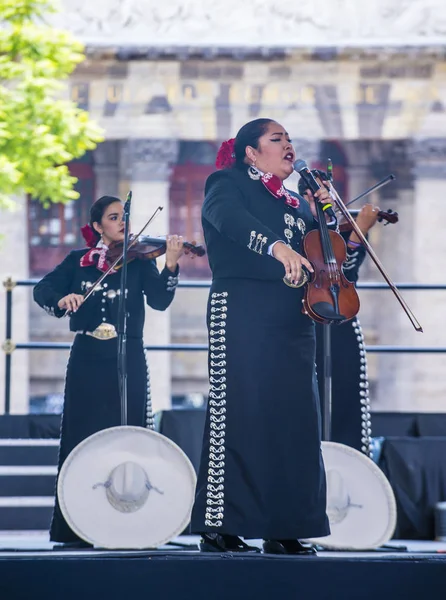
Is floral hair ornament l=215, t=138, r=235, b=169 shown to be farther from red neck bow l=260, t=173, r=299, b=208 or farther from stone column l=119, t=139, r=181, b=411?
stone column l=119, t=139, r=181, b=411

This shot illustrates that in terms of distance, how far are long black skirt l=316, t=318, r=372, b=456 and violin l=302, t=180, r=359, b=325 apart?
1222mm

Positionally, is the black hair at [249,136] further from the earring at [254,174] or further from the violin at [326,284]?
the violin at [326,284]

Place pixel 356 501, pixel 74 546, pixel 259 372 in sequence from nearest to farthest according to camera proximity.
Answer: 1. pixel 259 372
2. pixel 356 501
3. pixel 74 546

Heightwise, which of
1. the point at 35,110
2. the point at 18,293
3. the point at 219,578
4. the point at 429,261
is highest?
the point at 35,110

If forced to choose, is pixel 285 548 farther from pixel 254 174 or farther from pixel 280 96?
pixel 280 96

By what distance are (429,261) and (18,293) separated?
6.46 meters

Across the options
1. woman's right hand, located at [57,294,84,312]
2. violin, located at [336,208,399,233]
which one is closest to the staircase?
woman's right hand, located at [57,294,84,312]

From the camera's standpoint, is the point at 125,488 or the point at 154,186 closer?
the point at 125,488

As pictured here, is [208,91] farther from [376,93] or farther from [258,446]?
[258,446]

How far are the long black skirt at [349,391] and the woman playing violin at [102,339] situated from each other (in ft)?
2.76

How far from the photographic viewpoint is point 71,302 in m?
5.59

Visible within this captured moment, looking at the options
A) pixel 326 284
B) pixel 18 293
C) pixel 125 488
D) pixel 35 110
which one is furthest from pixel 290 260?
pixel 18 293

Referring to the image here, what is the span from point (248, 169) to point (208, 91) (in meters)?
14.5

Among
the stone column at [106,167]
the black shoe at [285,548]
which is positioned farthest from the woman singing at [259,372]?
the stone column at [106,167]
